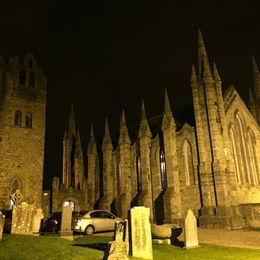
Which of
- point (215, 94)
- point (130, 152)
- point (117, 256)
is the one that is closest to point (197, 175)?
point (215, 94)

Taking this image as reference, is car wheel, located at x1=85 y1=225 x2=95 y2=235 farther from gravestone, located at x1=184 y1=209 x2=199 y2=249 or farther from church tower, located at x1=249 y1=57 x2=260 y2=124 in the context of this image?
church tower, located at x1=249 y1=57 x2=260 y2=124

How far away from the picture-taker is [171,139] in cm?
3053

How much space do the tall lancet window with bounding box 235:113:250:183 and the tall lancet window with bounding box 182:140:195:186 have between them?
5.47 metres

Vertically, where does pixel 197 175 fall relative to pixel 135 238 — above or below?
above

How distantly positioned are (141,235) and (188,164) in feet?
65.2

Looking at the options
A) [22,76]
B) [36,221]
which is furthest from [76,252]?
[22,76]

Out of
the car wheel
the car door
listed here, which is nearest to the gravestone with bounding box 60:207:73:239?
the car wheel

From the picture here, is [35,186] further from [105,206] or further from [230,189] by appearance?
→ [230,189]

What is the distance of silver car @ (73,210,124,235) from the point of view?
793 inches

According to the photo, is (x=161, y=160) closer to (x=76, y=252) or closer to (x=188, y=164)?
(x=188, y=164)

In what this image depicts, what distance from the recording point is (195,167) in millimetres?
29156

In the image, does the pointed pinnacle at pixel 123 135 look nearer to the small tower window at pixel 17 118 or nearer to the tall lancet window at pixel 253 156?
the small tower window at pixel 17 118

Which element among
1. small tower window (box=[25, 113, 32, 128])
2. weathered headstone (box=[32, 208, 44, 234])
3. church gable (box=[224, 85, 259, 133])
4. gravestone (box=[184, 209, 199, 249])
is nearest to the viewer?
gravestone (box=[184, 209, 199, 249])

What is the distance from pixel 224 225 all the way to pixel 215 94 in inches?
484
